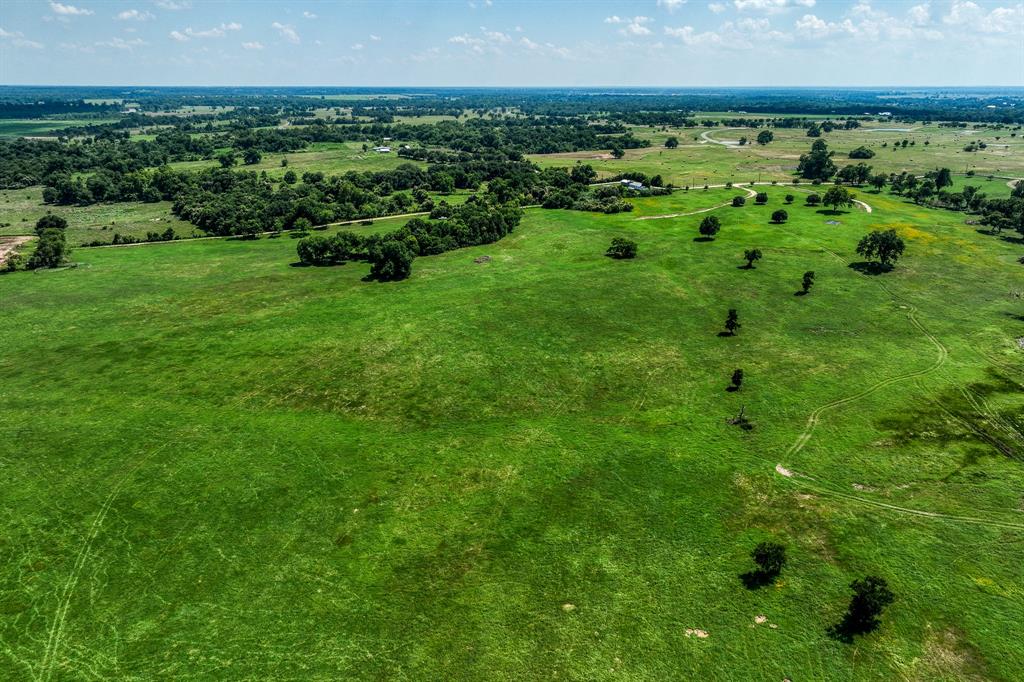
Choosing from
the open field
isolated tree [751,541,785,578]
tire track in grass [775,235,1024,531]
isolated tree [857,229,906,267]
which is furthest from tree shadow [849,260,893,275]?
the open field

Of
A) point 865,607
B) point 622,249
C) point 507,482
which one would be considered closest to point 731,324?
point 622,249

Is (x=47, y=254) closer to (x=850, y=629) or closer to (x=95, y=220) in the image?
(x=95, y=220)

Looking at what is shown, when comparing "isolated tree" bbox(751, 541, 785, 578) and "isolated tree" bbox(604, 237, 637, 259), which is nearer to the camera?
"isolated tree" bbox(751, 541, 785, 578)

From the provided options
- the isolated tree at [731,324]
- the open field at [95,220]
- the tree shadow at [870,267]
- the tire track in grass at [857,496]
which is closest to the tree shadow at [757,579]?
the tire track in grass at [857,496]

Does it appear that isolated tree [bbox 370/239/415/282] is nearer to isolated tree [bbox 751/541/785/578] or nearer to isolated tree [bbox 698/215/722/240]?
isolated tree [bbox 698/215/722/240]

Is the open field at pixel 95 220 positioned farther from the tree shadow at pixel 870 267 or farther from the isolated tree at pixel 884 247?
the isolated tree at pixel 884 247

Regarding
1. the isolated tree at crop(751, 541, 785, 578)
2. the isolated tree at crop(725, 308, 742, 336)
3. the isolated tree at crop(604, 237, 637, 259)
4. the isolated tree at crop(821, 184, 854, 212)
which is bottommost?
the isolated tree at crop(751, 541, 785, 578)

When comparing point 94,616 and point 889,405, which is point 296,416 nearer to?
point 94,616
